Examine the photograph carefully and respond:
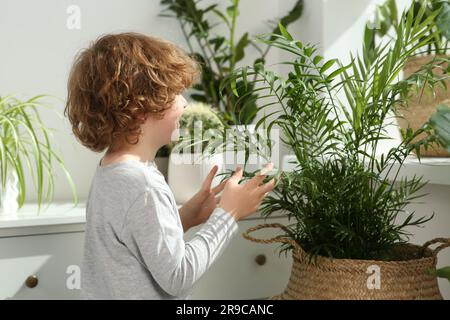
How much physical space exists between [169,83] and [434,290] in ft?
2.10

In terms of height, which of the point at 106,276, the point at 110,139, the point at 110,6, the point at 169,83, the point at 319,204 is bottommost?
the point at 106,276

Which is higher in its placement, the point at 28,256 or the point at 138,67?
the point at 138,67

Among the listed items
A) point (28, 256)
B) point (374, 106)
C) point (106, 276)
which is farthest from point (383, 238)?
point (28, 256)

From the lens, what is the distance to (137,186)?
1145 mm

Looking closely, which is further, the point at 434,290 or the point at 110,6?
the point at 110,6

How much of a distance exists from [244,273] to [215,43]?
2.53 feet

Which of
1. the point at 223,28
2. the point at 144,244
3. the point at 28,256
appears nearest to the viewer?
the point at 144,244

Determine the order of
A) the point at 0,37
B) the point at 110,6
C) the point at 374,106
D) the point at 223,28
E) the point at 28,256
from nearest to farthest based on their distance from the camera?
the point at 374,106 < the point at 28,256 < the point at 0,37 < the point at 110,6 < the point at 223,28

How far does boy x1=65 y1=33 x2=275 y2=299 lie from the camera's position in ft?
3.72

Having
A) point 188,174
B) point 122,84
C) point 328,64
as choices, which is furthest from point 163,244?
point 188,174

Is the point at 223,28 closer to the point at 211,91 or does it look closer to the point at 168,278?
the point at 211,91

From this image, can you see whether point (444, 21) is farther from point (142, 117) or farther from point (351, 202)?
point (142, 117)

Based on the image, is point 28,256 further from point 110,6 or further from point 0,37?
point 110,6

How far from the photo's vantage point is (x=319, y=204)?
1.26 metres
